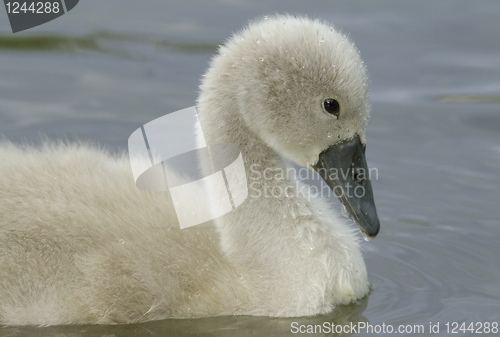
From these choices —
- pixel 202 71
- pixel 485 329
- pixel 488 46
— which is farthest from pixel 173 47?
pixel 485 329

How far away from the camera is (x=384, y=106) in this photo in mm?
6492

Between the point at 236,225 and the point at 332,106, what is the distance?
0.78 metres

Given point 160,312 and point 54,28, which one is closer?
point 160,312

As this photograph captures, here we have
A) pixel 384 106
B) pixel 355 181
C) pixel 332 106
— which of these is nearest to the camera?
pixel 332 106

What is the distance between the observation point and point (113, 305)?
3.93m

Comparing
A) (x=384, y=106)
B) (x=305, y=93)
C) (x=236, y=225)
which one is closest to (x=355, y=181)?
(x=305, y=93)

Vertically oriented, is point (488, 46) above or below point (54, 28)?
below

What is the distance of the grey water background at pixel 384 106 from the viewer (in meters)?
4.35

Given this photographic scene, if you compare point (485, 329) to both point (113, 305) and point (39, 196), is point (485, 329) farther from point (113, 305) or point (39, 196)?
point (39, 196)

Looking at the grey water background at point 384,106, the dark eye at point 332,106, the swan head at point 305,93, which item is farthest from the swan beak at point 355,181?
the grey water background at point 384,106

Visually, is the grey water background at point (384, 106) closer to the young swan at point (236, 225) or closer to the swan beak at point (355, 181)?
the young swan at point (236, 225)

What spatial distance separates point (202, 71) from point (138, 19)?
1194 millimetres

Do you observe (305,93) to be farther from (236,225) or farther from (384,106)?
(384,106)

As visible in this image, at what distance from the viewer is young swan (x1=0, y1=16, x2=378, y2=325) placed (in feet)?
12.8
